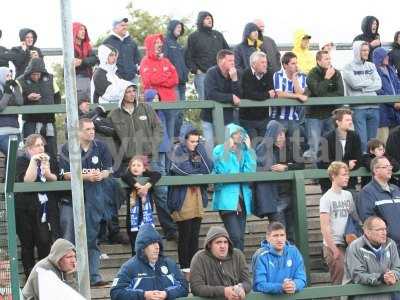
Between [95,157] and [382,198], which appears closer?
[95,157]

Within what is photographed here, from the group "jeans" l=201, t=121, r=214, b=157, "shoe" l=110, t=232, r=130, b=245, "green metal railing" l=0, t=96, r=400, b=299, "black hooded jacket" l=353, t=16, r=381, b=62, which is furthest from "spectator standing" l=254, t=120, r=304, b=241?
"black hooded jacket" l=353, t=16, r=381, b=62

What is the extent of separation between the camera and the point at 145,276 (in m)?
12.1

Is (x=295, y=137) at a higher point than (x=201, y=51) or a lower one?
lower

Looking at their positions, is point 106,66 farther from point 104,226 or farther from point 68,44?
point 68,44

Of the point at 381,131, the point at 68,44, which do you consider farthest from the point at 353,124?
the point at 68,44

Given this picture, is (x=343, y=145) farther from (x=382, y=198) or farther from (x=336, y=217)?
(x=336, y=217)

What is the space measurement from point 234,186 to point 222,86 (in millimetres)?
1698

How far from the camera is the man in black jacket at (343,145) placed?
48.6 ft

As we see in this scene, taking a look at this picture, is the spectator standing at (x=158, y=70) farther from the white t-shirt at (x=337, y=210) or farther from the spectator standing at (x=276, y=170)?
the white t-shirt at (x=337, y=210)

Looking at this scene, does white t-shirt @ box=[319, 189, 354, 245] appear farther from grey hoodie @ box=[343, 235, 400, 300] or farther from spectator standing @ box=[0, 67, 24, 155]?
spectator standing @ box=[0, 67, 24, 155]

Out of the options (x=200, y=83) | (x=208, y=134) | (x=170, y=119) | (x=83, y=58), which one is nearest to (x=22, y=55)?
(x=83, y=58)

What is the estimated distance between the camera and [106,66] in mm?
15781

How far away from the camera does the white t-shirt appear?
45.3ft

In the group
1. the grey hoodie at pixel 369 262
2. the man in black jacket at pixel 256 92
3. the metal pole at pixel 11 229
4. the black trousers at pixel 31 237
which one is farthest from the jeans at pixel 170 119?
the metal pole at pixel 11 229
